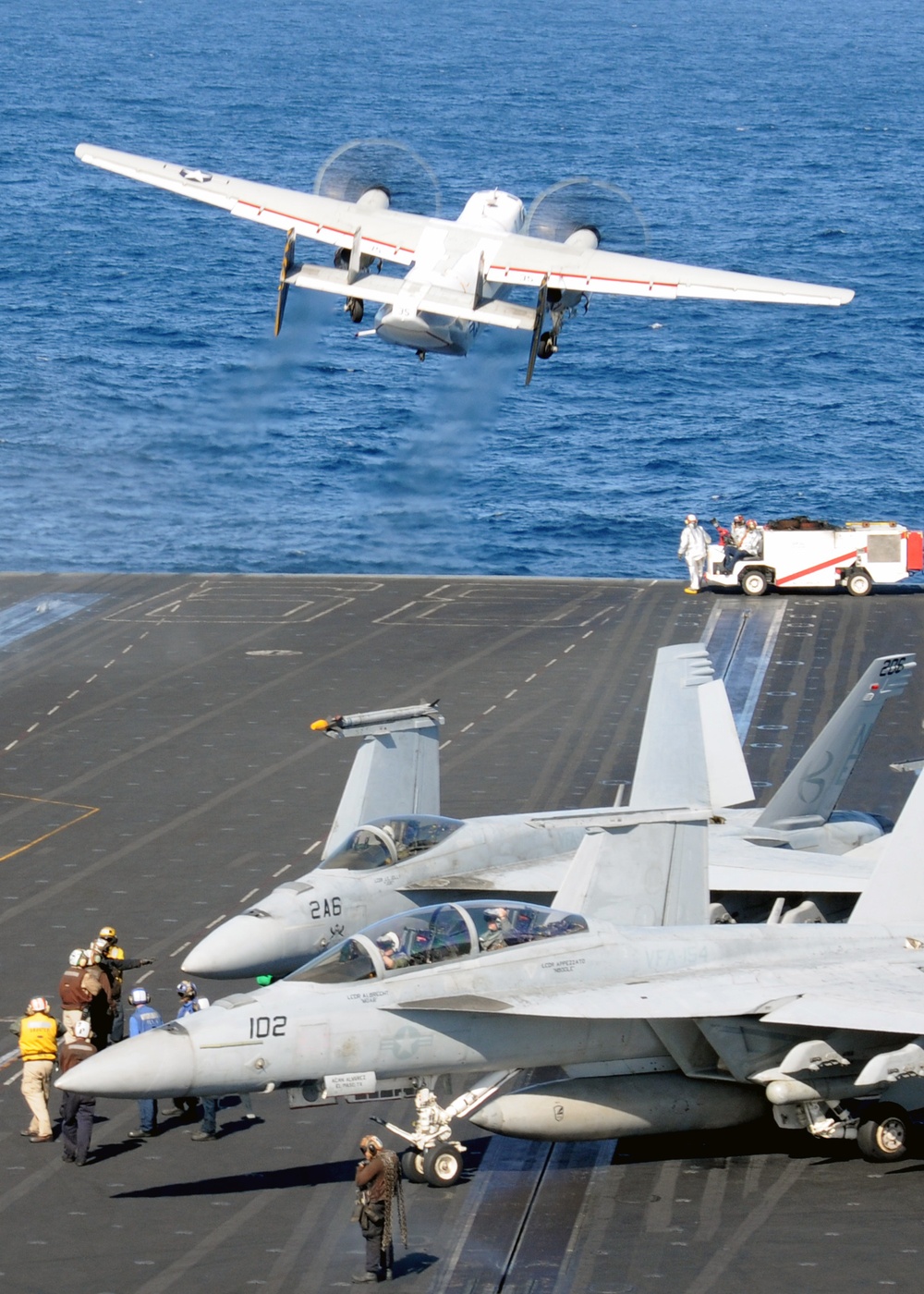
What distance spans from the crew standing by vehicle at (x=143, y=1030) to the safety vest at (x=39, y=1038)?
1.00 m

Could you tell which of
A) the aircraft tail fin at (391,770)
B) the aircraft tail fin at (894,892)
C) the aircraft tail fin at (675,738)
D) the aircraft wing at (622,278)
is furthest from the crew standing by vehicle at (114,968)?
the aircraft wing at (622,278)

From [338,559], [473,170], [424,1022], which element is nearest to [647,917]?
[424,1022]

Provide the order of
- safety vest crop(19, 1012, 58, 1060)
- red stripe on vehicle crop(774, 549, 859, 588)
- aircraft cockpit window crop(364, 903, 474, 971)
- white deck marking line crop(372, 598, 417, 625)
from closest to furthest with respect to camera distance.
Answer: aircraft cockpit window crop(364, 903, 474, 971), safety vest crop(19, 1012, 58, 1060), white deck marking line crop(372, 598, 417, 625), red stripe on vehicle crop(774, 549, 859, 588)

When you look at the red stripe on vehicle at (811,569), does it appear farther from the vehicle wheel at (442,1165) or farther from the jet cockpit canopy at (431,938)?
the vehicle wheel at (442,1165)

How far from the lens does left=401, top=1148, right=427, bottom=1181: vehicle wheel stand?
74.2 ft

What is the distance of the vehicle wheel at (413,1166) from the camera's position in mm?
22609

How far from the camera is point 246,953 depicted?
2631 cm

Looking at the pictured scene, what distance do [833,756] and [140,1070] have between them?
47.8 ft

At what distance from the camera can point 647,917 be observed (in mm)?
25297

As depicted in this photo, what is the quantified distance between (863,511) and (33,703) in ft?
161

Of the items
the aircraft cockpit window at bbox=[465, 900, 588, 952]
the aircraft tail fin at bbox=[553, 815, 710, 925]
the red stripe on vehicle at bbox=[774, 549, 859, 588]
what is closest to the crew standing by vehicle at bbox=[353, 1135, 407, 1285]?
the aircraft cockpit window at bbox=[465, 900, 588, 952]

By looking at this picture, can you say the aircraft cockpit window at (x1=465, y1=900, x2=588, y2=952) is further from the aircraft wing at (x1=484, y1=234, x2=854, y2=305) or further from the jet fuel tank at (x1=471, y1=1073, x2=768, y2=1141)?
the aircraft wing at (x1=484, y1=234, x2=854, y2=305)

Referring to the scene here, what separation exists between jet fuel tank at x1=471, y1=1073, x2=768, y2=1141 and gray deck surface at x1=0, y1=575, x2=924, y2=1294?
0.60 m

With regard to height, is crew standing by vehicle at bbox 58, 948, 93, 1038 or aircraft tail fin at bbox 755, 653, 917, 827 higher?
aircraft tail fin at bbox 755, 653, 917, 827
